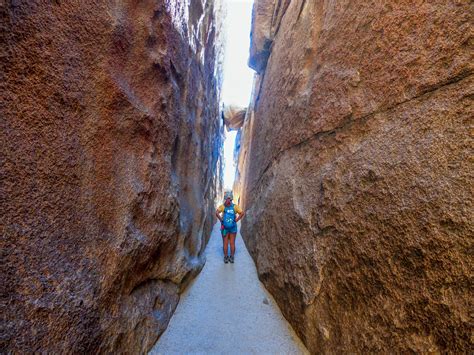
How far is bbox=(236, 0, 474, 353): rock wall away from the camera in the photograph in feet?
3.34

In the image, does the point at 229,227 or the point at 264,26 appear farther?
the point at 264,26

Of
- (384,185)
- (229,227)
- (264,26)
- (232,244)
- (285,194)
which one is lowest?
(232,244)

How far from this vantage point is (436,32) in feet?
3.79

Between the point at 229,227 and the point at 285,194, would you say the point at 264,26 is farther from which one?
the point at 229,227

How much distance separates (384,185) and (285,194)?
4.80ft

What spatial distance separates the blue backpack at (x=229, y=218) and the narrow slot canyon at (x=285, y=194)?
1.73 m

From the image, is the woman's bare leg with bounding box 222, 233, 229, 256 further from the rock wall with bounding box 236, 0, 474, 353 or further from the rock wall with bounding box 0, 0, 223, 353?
the rock wall with bounding box 236, 0, 474, 353

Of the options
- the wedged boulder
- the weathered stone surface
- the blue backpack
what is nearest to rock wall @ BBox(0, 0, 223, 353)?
the blue backpack

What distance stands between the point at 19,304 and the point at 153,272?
4.11ft

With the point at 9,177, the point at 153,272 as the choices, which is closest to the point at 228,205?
the point at 153,272

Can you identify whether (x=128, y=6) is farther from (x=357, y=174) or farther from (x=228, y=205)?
(x=228, y=205)

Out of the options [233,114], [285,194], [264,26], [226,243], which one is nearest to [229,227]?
[226,243]

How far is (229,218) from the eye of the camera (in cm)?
446

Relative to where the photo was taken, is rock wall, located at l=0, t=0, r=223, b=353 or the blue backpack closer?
rock wall, located at l=0, t=0, r=223, b=353
